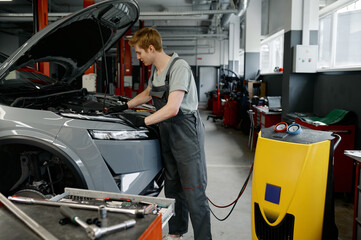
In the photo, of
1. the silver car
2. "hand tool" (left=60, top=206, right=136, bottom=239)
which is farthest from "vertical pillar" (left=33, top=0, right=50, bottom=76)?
"hand tool" (left=60, top=206, right=136, bottom=239)

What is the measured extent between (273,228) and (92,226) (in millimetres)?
1261

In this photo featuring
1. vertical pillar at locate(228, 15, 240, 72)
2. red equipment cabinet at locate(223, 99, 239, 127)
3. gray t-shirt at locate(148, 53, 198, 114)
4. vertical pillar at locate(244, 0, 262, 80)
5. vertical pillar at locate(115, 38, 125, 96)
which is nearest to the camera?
gray t-shirt at locate(148, 53, 198, 114)

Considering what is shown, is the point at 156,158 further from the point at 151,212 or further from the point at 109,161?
the point at 151,212

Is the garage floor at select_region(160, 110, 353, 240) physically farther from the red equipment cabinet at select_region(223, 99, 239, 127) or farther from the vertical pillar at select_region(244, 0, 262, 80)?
the vertical pillar at select_region(244, 0, 262, 80)

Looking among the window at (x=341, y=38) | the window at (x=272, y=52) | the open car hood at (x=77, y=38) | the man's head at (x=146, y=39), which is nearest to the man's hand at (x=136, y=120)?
the man's head at (x=146, y=39)

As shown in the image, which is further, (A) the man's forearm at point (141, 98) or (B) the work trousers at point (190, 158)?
(A) the man's forearm at point (141, 98)

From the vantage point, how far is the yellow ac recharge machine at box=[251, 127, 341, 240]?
5.59 feet

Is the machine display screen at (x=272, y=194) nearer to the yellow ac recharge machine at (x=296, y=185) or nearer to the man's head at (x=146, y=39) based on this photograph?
the yellow ac recharge machine at (x=296, y=185)

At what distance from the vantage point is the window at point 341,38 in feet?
14.3

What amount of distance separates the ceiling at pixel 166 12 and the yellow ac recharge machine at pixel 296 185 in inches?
227

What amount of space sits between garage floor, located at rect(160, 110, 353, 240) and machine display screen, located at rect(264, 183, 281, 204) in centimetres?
78

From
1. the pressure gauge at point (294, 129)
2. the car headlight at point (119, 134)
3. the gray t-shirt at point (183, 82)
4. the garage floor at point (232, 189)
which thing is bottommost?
the garage floor at point (232, 189)

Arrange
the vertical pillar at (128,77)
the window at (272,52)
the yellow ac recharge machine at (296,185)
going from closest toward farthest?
the yellow ac recharge machine at (296,185) < the window at (272,52) < the vertical pillar at (128,77)

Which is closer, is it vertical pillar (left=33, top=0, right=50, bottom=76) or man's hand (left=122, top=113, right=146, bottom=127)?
man's hand (left=122, top=113, right=146, bottom=127)
